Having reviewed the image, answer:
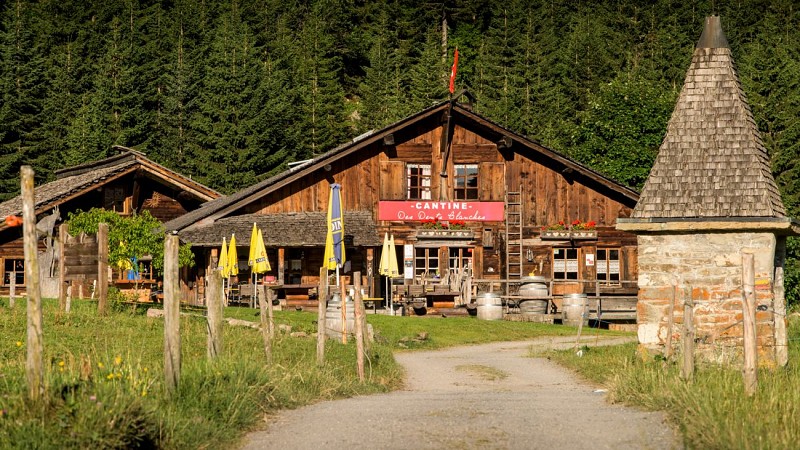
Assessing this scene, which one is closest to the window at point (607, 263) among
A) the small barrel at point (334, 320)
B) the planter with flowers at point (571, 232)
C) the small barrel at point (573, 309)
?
the planter with flowers at point (571, 232)

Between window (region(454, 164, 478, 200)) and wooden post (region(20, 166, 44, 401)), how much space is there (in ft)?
90.9

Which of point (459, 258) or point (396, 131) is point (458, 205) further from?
point (396, 131)

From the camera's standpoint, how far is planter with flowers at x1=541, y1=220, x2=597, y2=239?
37.3 m

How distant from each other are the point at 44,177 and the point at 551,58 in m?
37.4


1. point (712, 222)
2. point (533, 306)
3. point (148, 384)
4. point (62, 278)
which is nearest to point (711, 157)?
point (712, 222)

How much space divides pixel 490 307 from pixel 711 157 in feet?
44.0

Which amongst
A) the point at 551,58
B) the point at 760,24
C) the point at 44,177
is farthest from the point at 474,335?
the point at 760,24

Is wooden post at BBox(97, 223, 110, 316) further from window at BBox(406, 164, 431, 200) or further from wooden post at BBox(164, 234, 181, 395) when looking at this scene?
window at BBox(406, 164, 431, 200)

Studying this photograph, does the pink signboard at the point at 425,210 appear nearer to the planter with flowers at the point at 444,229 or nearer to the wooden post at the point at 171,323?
the planter with flowers at the point at 444,229

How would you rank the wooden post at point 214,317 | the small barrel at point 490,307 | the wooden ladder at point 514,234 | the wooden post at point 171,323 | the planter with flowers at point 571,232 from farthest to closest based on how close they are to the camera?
1. the wooden ladder at point 514,234
2. the planter with flowers at point 571,232
3. the small barrel at point 490,307
4. the wooden post at point 214,317
5. the wooden post at point 171,323

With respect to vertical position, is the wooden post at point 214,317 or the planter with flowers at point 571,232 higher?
the planter with flowers at point 571,232

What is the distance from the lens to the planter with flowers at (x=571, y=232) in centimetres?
3731

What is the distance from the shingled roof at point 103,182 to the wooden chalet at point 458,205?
5653 millimetres

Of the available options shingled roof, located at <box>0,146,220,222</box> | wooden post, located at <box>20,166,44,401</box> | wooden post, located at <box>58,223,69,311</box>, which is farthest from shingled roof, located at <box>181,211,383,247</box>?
wooden post, located at <box>20,166,44,401</box>
